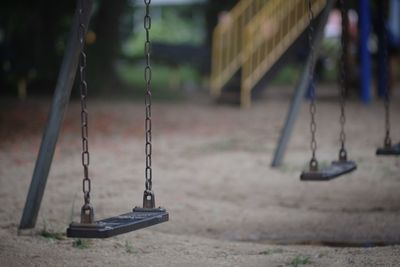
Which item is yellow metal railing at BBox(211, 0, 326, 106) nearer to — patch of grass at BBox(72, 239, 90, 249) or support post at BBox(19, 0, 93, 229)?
support post at BBox(19, 0, 93, 229)

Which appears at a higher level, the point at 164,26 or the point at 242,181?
the point at 164,26

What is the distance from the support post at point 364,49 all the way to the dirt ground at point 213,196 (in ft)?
8.96

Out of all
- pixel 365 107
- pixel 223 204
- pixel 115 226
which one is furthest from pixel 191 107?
pixel 115 226

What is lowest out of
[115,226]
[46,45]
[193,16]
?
[115,226]

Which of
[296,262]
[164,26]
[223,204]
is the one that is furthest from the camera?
[164,26]

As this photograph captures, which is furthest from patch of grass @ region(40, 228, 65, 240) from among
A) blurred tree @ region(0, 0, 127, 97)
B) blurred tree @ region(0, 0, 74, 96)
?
blurred tree @ region(0, 0, 74, 96)

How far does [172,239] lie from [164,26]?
97.5ft

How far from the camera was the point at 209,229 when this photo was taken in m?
5.96

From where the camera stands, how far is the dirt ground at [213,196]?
4.78m

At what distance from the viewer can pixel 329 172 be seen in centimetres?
560

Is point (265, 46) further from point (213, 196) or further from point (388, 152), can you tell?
point (388, 152)

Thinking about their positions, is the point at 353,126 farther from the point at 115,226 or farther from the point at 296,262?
the point at 115,226

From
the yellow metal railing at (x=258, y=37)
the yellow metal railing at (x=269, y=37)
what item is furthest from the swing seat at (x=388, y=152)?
the yellow metal railing at (x=269, y=37)

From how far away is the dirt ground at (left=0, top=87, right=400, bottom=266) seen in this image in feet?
15.7
